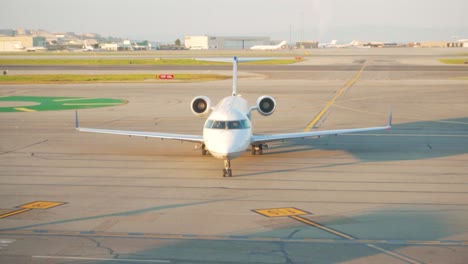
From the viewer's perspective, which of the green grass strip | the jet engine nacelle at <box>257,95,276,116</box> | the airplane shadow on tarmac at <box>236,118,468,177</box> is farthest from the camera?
the green grass strip

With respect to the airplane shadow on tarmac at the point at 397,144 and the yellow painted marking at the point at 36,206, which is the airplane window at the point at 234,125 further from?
the yellow painted marking at the point at 36,206

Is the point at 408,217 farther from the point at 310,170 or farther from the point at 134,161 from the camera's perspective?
the point at 134,161

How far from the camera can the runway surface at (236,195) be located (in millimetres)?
14711

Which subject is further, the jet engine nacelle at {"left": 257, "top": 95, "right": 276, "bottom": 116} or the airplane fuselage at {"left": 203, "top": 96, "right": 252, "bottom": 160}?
the jet engine nacelle at {"left": 257, "top": 95, "right": 276, "bottom": 116}

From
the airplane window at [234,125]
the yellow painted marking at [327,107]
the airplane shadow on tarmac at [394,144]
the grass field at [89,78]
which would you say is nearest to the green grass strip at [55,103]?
the yellow painted marking at [327,107]

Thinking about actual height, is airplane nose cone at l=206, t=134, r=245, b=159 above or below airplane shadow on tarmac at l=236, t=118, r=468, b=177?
above

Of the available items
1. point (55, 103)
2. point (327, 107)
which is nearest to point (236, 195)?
point (327, 107)

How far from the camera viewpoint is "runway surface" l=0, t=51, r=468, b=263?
14.7 meters

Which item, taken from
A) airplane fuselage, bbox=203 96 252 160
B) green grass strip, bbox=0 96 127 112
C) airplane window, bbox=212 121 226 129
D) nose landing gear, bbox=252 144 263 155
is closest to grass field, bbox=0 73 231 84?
green grass strip, bbox=0 96 127 112

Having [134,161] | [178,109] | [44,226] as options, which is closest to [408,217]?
[44,226]

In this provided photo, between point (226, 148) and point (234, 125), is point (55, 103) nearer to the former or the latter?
point (234, 125)

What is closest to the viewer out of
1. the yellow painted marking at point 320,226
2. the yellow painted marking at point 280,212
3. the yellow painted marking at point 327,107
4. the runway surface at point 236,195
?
the runway surface at point 236,195

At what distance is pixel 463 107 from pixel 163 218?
1371 inches

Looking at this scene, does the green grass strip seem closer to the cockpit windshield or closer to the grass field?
the grass field
